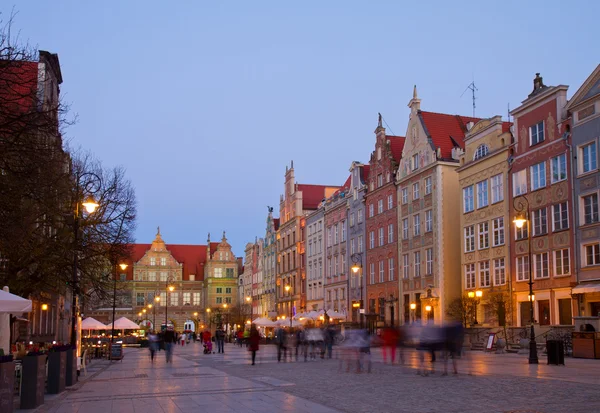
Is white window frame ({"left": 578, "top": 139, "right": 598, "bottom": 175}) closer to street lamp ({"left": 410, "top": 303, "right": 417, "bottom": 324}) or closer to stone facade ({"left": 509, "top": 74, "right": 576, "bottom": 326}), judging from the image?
stone facade ({"left": 509, "top": 74, "right": 576, "bottom": 326})

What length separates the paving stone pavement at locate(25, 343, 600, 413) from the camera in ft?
49.2

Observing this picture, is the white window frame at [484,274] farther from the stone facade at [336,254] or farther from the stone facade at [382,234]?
the stone facade at [336,254]

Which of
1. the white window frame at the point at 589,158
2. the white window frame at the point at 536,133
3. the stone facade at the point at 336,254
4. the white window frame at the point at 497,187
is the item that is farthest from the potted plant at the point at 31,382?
the stone facade at the point at 336,254

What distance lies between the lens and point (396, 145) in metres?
65.1

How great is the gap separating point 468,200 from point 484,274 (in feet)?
18.5

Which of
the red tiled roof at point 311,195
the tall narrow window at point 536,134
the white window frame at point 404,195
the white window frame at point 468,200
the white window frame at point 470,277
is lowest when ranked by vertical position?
the white window frame at point 470,277

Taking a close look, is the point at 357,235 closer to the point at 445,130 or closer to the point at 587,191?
the point at 445,130

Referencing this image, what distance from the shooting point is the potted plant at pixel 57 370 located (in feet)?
Answer: 64.7

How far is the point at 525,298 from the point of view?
4369 centimetres

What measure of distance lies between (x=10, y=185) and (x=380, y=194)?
1962 inches

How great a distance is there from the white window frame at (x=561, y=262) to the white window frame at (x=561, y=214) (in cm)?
127

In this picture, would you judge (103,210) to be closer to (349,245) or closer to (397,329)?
(397,329)

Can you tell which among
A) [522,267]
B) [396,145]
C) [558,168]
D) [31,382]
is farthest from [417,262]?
[31,382]

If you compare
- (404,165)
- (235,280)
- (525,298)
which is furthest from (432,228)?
(235,280)
